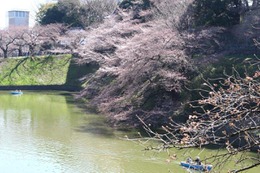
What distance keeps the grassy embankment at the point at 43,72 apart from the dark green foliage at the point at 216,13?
13.1 meters

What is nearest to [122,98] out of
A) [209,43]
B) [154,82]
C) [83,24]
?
[154,82]

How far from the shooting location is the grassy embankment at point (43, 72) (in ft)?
95.6

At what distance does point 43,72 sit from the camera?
30.3 meters

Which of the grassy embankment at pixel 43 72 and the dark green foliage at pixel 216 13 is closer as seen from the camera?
the dark green foliage at pixel 216 13

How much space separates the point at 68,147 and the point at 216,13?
369 inches

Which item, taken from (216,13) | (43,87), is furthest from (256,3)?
(43,87)

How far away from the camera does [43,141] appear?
1277 centimetres

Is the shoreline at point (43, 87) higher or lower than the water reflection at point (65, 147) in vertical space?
lower

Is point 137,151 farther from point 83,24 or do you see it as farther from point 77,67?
point 83,24

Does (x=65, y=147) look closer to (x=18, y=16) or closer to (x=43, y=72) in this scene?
(x=43, y=72)

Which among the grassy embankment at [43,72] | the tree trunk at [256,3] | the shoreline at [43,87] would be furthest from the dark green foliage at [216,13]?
the grassy embankment at [43,72]

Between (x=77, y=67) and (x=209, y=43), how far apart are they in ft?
54.4

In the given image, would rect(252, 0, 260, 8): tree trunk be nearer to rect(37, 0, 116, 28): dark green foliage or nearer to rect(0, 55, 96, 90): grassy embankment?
rect(0, 55, 96, 90): grassy embankment

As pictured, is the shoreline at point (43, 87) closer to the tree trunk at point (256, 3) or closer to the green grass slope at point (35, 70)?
the green grass slope at point (35, 70)
